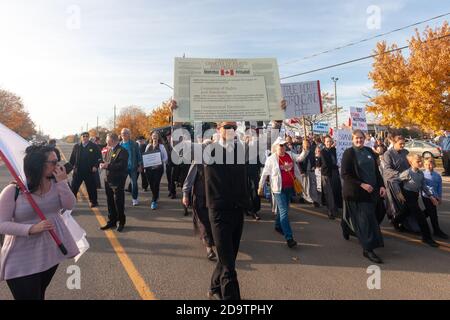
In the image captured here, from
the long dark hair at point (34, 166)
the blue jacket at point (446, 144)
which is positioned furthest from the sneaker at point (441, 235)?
the blue jacket at point (446, 144)

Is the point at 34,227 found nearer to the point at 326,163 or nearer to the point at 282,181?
the point at 282,181

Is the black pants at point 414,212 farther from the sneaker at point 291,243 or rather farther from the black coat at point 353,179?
the sneaker at point 291,243

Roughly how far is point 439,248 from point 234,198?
13.0ft

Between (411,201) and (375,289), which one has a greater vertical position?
(411,201)

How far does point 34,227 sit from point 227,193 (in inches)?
69.4

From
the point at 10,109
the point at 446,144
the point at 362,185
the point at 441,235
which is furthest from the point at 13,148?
the point at 10,109

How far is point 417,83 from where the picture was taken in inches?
659

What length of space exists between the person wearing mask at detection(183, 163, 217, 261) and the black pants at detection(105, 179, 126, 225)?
6.72 feet

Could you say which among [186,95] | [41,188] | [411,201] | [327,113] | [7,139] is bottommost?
[411,201]

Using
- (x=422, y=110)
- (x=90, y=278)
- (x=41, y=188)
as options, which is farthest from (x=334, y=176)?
(x=422, y=110)

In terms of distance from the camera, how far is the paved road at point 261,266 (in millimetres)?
3756

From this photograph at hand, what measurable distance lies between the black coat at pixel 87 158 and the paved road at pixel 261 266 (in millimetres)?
2268

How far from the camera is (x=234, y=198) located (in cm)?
347
